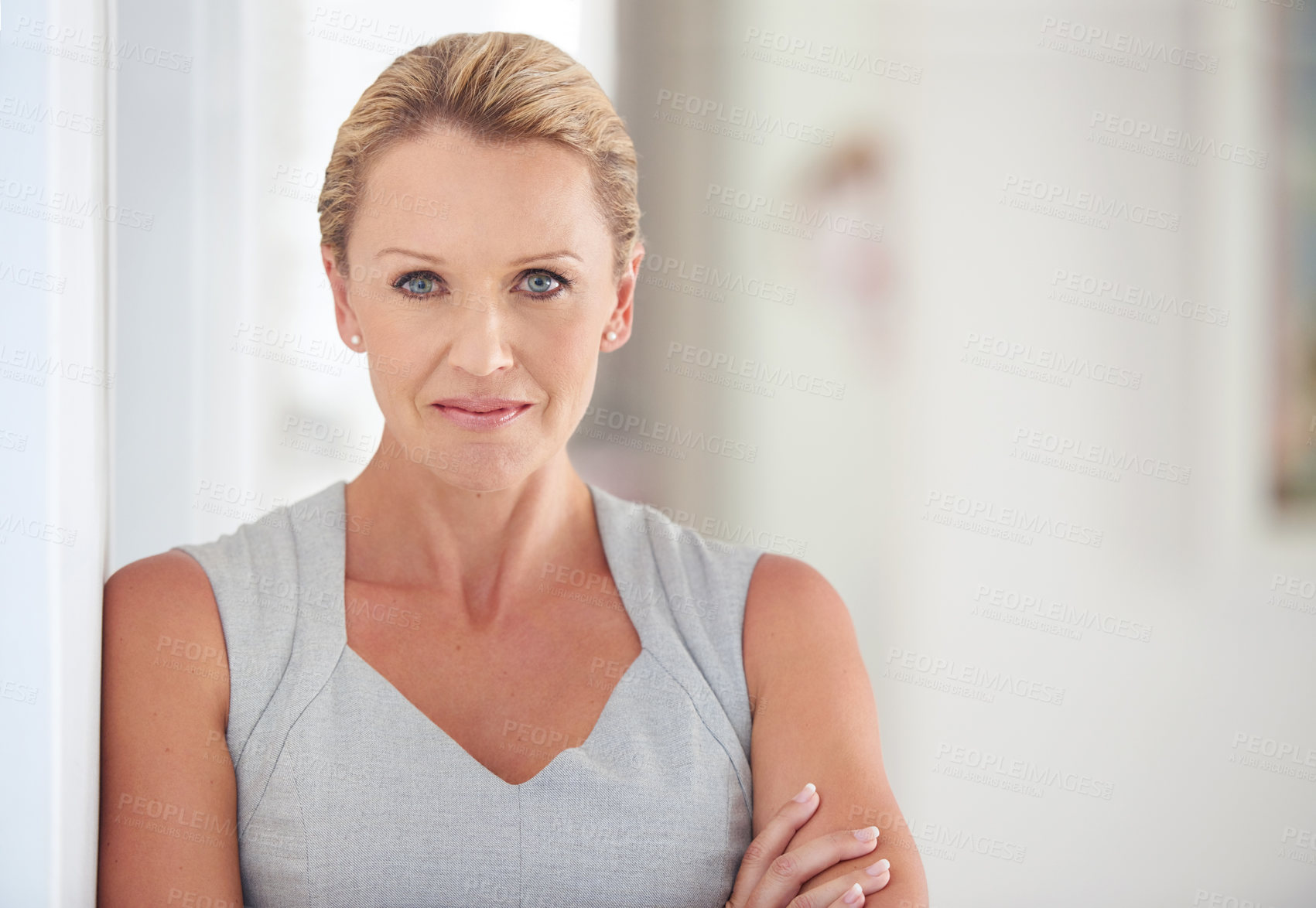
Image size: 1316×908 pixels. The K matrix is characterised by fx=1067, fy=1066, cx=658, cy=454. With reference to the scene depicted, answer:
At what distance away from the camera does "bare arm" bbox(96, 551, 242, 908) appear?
35.9 inches

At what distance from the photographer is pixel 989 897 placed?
8.00 feet

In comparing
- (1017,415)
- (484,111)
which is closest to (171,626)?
(484,111)

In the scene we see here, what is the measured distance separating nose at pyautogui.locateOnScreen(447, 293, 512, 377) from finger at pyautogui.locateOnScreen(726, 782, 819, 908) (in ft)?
1.68

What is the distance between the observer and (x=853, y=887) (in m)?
0.94

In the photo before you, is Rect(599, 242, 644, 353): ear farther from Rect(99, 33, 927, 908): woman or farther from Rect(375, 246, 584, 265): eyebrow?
Rect(375, 246, 584, 265): eyebrow

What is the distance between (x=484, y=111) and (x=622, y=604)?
54cm

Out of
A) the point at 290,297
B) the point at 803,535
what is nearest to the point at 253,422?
the point at 290,297

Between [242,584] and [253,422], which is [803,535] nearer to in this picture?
[253,422]

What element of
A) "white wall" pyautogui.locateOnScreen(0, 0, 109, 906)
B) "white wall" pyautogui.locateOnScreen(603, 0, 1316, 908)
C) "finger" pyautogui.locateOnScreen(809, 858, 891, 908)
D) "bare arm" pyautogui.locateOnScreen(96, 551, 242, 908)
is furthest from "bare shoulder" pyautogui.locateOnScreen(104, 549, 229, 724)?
"white wall" pyautogui.locateOnScreen(603, 0, 1316, 908)

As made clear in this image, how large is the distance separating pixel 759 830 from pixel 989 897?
5.45ft

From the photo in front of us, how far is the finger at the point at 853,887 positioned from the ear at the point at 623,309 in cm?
60

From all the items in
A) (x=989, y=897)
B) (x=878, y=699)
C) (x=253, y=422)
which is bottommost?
(x=989, y=897)

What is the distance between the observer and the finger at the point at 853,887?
3.07 ft

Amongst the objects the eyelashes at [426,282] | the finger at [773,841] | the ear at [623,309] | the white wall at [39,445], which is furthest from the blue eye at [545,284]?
the finger at [773,841]
